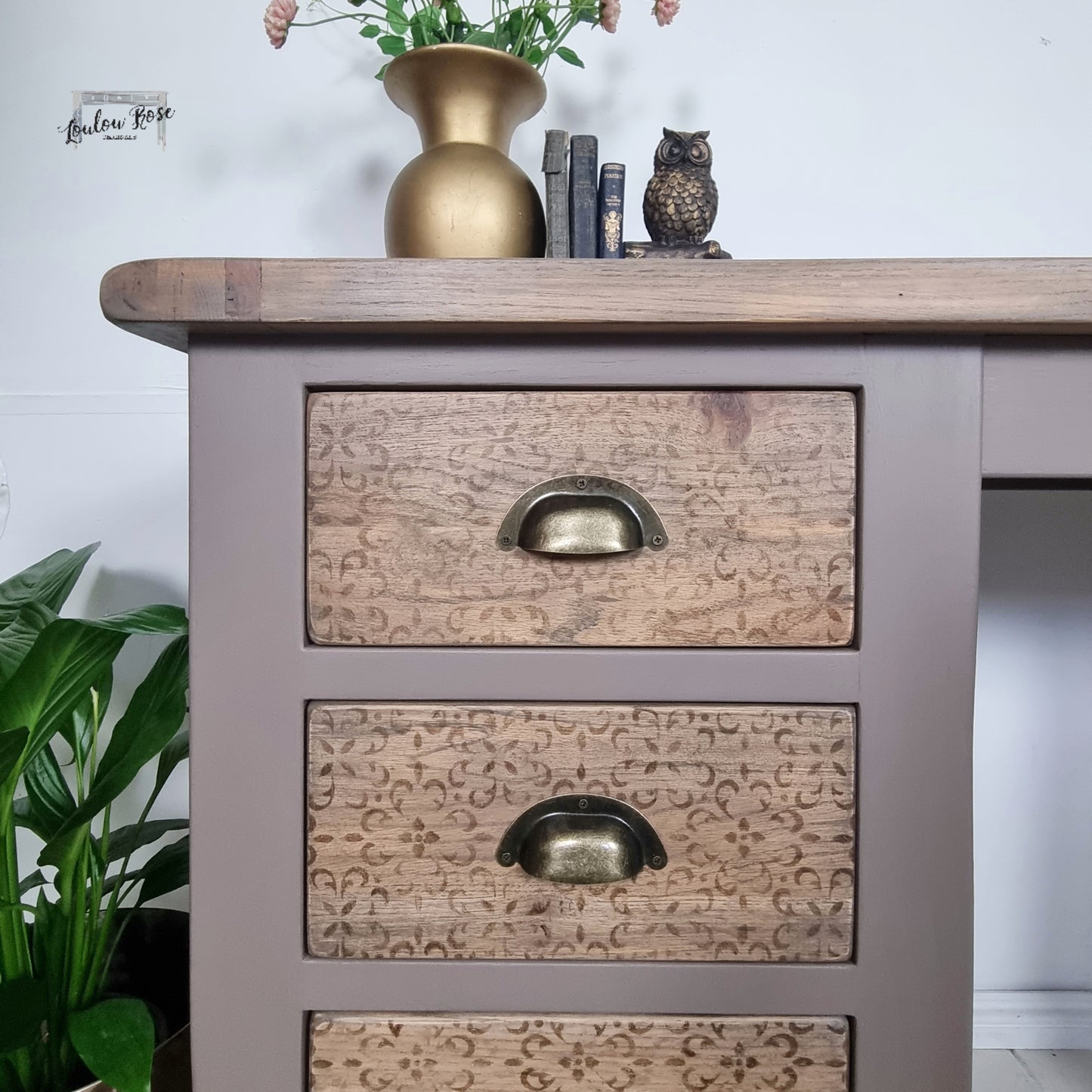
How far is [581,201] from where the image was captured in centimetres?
67

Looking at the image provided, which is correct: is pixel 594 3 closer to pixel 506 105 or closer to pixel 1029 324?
pixel 506 105

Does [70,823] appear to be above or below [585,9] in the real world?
below

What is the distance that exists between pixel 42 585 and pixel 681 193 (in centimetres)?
61

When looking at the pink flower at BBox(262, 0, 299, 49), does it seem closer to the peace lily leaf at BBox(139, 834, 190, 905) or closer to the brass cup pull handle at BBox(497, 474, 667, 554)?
the brass cup pull handle at BBox(497, 474, 667, 554)

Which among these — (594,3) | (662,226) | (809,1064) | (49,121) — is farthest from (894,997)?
(49,121)

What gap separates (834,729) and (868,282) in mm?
264

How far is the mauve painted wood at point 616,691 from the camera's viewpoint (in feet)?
1.55

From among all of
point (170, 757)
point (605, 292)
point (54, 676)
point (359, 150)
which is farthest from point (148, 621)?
point (359, 150)

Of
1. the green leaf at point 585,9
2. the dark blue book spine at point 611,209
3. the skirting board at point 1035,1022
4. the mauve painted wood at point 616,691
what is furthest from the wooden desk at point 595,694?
the skirting board at point 1035,1022

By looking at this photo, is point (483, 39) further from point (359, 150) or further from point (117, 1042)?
point (117, 1042)

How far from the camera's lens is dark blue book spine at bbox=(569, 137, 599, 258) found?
2.20 feet

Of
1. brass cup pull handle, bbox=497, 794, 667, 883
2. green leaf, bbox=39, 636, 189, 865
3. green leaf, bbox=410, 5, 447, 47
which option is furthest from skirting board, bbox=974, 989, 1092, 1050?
green leaf, bbox=410, 5, 447, 47

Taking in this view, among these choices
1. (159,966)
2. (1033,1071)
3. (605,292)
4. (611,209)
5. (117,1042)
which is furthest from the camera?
(1033,1071)

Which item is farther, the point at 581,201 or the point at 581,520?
the point at 581,201
